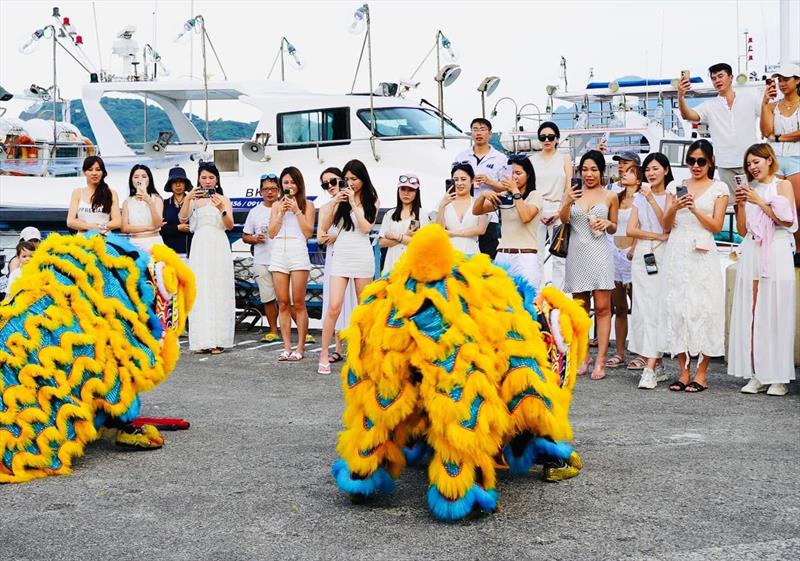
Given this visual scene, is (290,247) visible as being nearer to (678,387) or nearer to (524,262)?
(524,262)

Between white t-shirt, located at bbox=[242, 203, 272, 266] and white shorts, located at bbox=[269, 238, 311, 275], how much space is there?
852 mm

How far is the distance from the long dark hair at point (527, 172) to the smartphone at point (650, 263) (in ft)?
3.77

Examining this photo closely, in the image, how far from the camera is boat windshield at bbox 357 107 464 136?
16188mm

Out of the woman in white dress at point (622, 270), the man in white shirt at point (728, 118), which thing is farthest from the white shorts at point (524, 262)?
the man in white shirt at point (728, 118)

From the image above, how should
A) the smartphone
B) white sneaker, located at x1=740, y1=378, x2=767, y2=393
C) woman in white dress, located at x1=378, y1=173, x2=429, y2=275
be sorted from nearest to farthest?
white sneaker, located at x1=740, y1=378, x2=767, y2=393
the smartphone
woman in white dress, located at x1=378, y1=173, x2=429, y2=275

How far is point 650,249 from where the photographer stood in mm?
8891

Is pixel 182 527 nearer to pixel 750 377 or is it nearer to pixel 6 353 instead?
pixel 6 353

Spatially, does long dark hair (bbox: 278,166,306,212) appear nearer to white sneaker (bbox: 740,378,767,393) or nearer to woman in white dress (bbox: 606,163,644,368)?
woman in white dress (bbox: 606,163,644,368)

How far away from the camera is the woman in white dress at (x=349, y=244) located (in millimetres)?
9367

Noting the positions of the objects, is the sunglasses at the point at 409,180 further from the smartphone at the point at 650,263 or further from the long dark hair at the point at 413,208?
the smartphone at the point at 650,263

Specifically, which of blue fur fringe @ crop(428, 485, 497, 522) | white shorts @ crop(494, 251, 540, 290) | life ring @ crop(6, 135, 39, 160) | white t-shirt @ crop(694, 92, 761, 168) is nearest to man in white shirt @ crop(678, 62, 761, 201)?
white t-shirt @ crop(694, 92, 761, 168)

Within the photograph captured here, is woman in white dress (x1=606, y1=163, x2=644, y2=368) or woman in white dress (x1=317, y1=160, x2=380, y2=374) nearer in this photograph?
woman in white dress (x1=317, y1=160, x2=380, y2=374)

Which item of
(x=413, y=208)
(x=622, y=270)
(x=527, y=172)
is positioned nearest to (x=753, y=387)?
(x=622, y=270)

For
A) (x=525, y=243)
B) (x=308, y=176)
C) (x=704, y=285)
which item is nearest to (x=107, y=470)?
(x=525, y=243)
